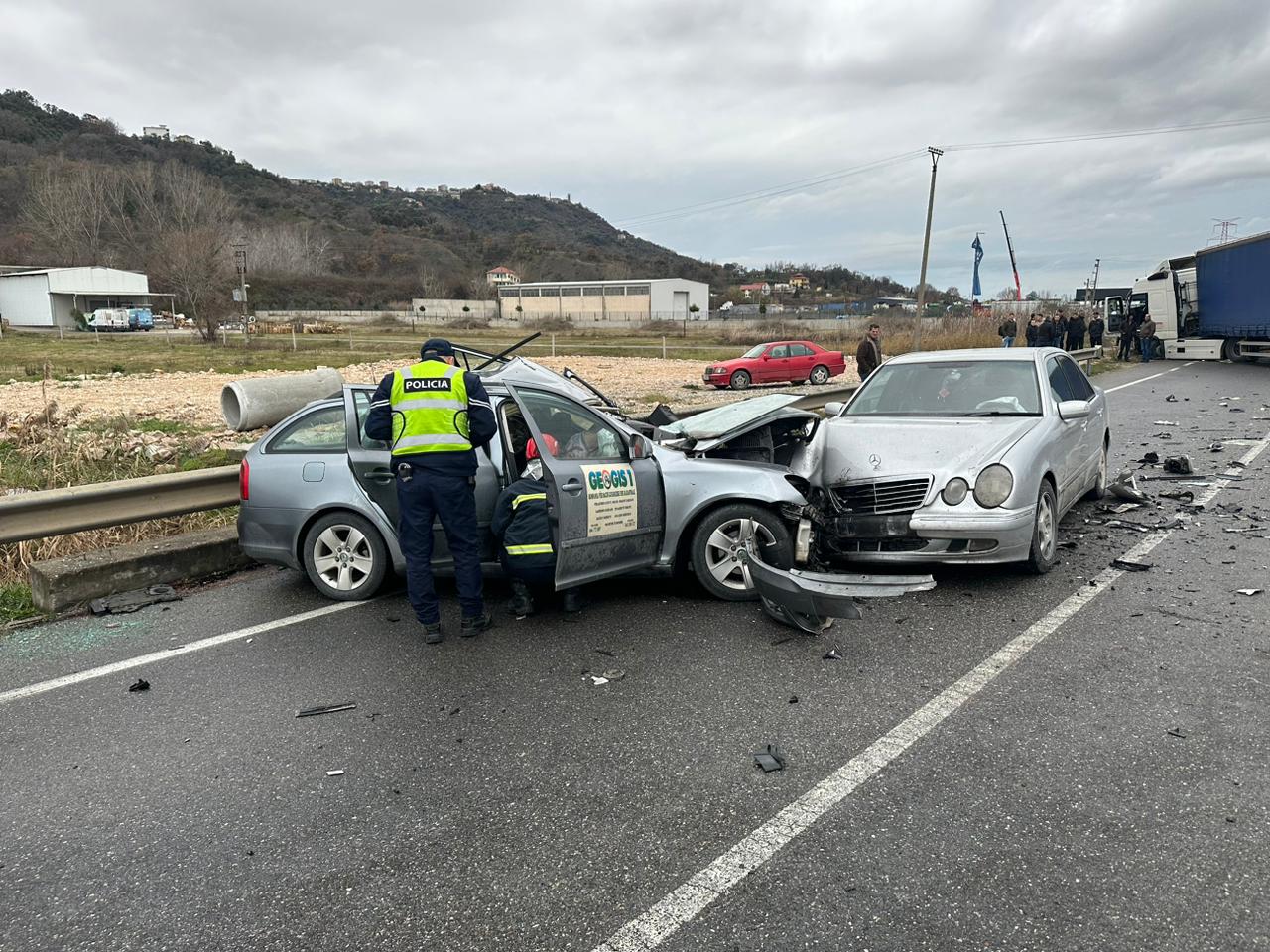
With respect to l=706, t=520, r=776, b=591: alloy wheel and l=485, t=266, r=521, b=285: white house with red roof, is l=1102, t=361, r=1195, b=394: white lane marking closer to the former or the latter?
l=706, t=520, r=776, b=591: alloy wheel

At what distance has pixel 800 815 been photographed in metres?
3.07

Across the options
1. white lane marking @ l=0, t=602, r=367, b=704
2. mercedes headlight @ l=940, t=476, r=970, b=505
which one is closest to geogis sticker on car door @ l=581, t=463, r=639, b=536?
white lane marking @ l=0, t=602, r=367, b=704

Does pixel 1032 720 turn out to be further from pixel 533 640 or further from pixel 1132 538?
pixel 1132 538

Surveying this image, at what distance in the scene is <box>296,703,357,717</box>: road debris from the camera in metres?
3.99

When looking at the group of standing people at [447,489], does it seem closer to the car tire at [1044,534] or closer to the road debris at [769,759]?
the road debris at [769,759]

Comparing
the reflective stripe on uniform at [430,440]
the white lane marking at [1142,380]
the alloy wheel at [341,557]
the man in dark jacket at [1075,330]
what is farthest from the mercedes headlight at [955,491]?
the man in dark jacket at [1075,330]

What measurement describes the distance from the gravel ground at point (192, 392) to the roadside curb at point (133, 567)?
17.2ft

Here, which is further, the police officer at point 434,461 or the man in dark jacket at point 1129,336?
the man in dark jacket at point 1129,336

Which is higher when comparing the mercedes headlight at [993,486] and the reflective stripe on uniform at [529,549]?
the mercedes headlight at [993,486]

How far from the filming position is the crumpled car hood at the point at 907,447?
5785 millimetres

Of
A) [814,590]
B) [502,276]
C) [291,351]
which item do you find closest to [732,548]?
[814,590]

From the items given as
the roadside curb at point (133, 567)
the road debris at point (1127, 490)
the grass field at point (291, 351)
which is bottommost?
the road debris at point (1127, 490)

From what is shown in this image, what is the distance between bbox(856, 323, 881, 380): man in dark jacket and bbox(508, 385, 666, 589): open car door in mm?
11860

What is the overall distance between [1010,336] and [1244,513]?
21.1 m
